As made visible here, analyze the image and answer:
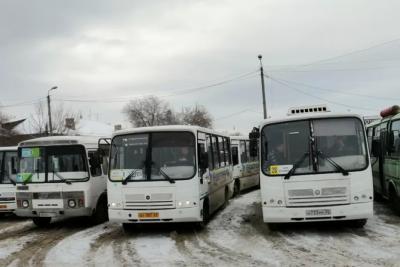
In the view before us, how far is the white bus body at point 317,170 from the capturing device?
1051 centimetres

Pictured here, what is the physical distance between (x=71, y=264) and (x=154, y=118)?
255 feet

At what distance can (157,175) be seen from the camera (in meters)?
11.6

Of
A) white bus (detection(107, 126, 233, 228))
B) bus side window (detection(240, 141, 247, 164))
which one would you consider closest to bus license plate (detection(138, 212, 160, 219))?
white bus (detection(107, 126, 233, 228))

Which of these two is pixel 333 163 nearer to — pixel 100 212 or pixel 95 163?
pixel 95 163

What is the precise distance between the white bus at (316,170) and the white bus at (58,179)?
515 centimetres

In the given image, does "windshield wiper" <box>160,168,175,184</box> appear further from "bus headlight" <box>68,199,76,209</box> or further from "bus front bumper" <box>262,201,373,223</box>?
"bus headlight" <box>68,199,76,209</box>

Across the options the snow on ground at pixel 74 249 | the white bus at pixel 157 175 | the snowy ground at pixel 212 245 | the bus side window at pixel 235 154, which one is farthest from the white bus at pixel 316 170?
the bus side window at pixel 235 154

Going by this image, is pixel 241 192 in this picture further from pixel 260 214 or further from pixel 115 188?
pixel 115 188

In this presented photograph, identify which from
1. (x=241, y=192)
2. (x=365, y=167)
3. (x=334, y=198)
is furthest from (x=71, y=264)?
(x=241, y=192)

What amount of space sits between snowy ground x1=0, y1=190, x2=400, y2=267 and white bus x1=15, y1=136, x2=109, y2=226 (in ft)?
2.02

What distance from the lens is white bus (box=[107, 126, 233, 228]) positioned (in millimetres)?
11414

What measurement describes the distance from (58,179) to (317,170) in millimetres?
6964

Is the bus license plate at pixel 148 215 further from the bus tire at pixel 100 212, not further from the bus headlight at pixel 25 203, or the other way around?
the bus headlight at pixel 25 203

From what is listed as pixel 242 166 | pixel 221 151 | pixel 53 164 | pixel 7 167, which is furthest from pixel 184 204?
pixel 242 166
